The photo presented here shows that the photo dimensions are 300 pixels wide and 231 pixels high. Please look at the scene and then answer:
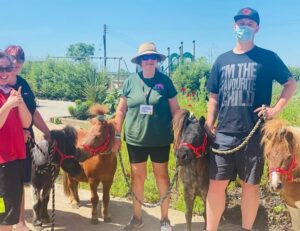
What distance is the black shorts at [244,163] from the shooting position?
362 cm

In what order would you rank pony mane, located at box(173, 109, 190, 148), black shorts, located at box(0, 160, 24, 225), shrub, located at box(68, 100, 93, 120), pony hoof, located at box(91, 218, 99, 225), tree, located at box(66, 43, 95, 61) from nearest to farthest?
black shorts, located at box(0, 160, 24, 225), pony mane, located at box(173, 109, 190, 148), pony hoof, located at box(91, 218, 99, 225), shrub, located at box(68, 100, 93, 120), tree, located at box(66, 43, 95, 61)

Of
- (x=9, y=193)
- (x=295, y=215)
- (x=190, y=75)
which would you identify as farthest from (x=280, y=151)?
(x=190, y=75)

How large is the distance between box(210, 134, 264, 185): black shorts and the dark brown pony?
0.98ft

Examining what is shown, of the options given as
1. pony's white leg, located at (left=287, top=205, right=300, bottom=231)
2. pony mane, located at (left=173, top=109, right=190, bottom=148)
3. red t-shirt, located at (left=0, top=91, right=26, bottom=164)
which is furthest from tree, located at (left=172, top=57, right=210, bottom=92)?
red t-shirt, located at (left=0, top=91, right=26, bottom=164)

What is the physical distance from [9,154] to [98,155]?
1.94 meters

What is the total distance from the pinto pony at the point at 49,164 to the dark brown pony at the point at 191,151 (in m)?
1.52

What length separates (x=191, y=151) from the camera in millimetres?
3982

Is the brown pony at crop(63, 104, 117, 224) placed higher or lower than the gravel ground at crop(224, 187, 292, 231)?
higher

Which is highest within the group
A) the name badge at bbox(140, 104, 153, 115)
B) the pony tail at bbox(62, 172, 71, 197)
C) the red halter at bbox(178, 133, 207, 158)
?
the name badge at bbox(140, 104, 153, 115)

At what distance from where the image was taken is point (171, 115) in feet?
14.7

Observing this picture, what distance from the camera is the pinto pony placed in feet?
15.4

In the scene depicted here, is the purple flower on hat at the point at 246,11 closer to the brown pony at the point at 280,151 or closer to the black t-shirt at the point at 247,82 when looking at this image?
the black t-shirt at the point at 247,82

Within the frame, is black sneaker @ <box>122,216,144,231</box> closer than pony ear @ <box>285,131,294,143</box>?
No

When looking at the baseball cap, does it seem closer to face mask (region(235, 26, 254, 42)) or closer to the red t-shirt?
face mask (region(235, 26, 254, 42))
